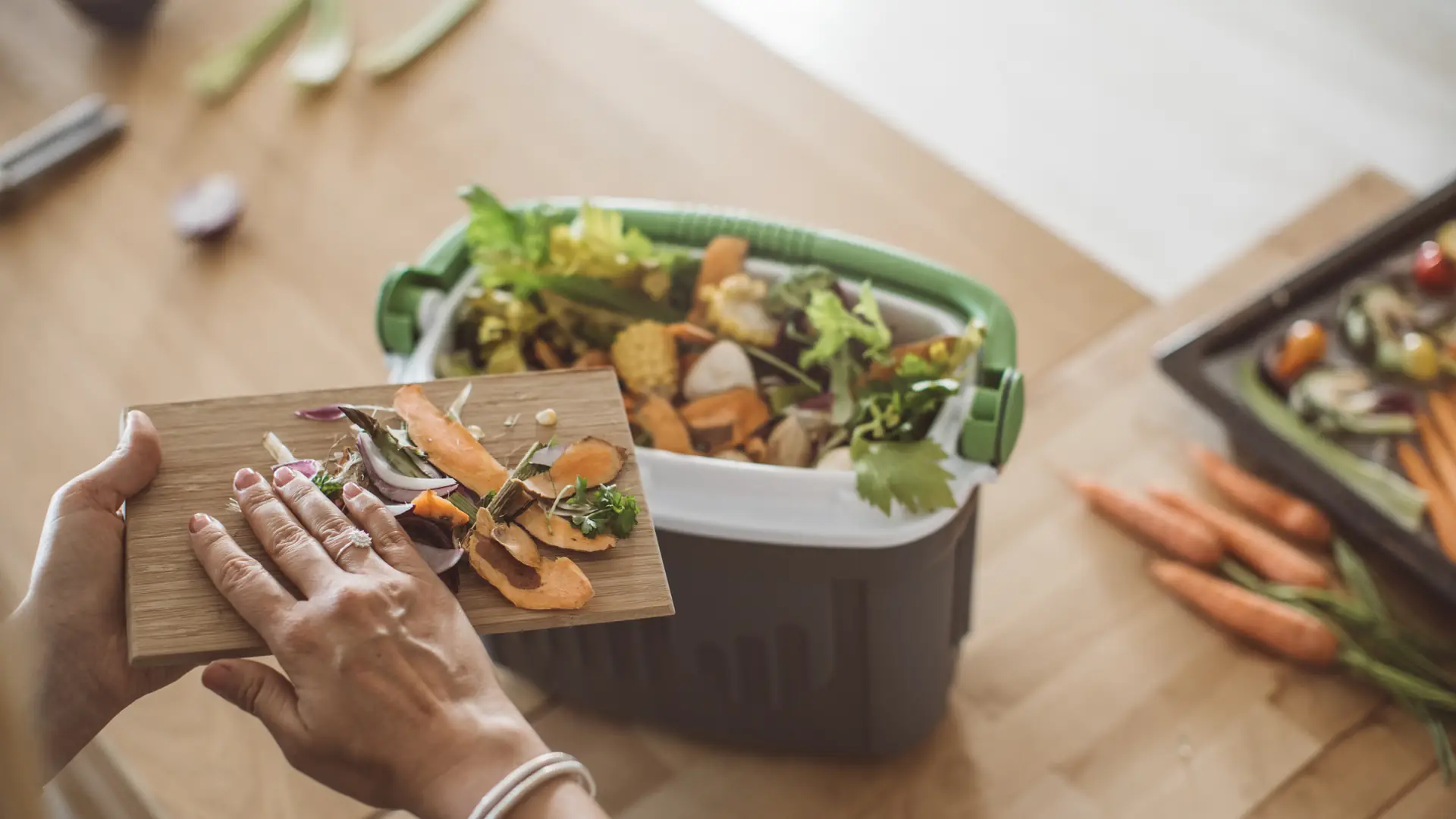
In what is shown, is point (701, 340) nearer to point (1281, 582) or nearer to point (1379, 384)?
point (1281, 582)

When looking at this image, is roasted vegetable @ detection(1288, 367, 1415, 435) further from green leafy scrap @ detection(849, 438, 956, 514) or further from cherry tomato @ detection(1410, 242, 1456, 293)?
green leafy scrap @ detection(849, 438, 956, 514)

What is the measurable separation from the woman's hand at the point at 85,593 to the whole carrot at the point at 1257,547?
3.14 ft

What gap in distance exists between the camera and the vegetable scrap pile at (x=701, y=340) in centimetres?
98

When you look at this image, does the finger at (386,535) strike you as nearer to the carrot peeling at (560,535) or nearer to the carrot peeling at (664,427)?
the carrot peeling at (560,535)

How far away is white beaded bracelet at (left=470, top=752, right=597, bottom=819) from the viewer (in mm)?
675

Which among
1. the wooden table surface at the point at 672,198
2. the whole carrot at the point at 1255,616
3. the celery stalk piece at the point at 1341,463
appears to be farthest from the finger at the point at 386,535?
the celery stalk piece at the point at 1341,463

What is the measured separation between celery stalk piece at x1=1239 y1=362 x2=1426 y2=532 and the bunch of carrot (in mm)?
13

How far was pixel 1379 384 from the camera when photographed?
136 centimetres

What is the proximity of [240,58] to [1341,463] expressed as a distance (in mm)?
1422

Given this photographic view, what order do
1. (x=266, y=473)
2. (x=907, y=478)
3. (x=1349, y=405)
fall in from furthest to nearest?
(x=1349, y=405) < (x=907, y=478) < (x=266, y=473)

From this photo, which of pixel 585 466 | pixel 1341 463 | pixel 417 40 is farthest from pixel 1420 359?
pixel 417 40

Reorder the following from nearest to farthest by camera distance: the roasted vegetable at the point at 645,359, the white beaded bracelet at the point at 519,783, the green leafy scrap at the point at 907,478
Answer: the white beaded bracelet at the point at 519,783 → the green leafy scrap at the point at 907,478 → the roasted vegetable at the point at 645,359

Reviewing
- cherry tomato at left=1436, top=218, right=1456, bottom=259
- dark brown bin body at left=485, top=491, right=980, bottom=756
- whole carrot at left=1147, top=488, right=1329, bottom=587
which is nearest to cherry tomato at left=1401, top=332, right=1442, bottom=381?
cherry tomato at left=1436, top=218, right=1456, bottom=259

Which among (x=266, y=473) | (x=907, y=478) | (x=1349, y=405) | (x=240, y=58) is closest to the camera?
(x=266, y=473)
